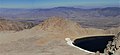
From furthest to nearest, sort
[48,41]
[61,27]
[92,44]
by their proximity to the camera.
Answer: [61,27]
[92,44]
[48,41]

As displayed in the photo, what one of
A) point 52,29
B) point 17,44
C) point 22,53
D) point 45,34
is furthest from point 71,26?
point 22,53

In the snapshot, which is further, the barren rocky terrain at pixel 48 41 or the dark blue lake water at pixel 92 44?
the dark blue lake water at pixel 92 44

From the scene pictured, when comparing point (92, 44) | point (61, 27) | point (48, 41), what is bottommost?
point (92, 44)

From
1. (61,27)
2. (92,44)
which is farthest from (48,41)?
(61,27)

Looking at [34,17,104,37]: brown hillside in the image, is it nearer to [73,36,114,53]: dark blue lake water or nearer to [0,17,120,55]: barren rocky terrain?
[0,17,120,55]: barren rocky terrain

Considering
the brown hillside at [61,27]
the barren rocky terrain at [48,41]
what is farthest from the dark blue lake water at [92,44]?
the brown hillside at [61,27]

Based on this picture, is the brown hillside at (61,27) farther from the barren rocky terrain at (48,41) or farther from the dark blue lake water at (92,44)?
the dark blue lake water at (92,44)

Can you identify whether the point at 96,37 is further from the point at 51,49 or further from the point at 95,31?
the point at 51,49

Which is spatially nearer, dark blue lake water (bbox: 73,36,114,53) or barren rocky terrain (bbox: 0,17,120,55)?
barren rocky terrain (bbox: 0,17,120,55)

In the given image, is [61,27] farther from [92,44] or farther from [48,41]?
[92,44]

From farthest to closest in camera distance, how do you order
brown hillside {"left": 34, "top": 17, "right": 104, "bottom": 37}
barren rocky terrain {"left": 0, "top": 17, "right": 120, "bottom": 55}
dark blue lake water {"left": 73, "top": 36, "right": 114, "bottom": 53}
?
brown hillside {"left": 34, "top": 17, "right": 104, "bottom": 37}
dark blue lake water {"left": 73, "top": 36, "right": 114, "bottom": 53}
barren rocky terrain {"left": 0, "top": 17, "right": 120, "bottom": 55}

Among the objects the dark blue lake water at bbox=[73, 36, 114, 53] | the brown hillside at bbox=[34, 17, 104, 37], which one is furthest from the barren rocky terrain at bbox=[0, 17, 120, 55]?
the dark blue lake water at bbox=[73, 36, 114, 53]

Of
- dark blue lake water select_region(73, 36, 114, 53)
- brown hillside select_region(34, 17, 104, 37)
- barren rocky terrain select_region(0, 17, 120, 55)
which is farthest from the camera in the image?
brown hillside select_region(34, 17, 104, 37)
